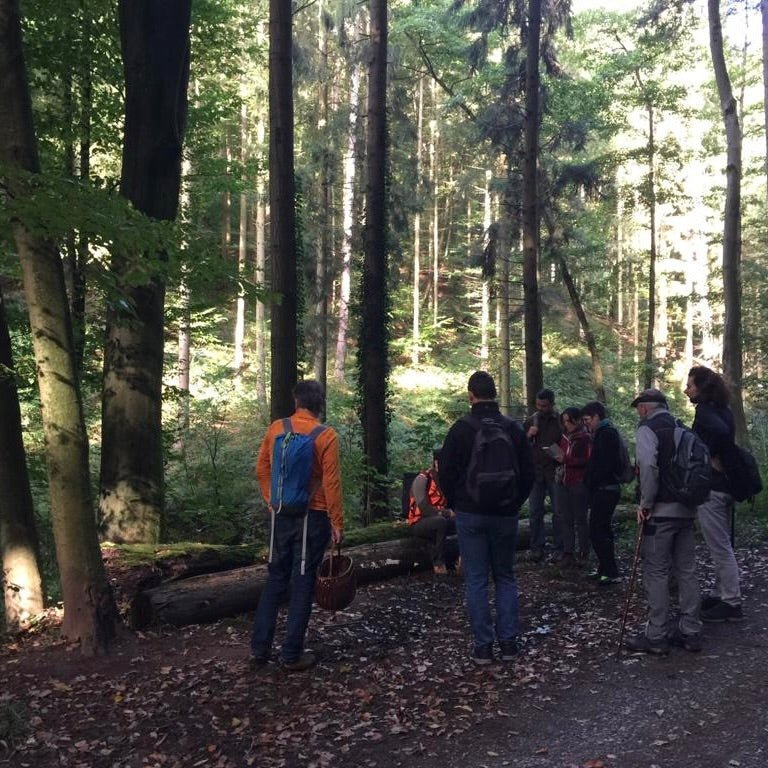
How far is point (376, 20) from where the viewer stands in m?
11.9

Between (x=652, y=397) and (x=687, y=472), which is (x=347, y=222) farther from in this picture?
(x=687, y=472)

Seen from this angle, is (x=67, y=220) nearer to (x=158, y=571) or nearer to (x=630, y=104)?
(x=158, y=571)

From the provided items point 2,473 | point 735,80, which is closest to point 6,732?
point 2,473

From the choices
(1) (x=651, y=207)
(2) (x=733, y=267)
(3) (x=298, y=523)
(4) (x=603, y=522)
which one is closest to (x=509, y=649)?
(3) (x=298, y=523)

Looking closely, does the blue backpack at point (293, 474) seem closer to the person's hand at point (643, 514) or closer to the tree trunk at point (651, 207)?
the person's hand at point (643, 514)

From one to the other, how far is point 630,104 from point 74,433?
760 inches

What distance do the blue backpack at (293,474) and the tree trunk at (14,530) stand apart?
8.78 feet

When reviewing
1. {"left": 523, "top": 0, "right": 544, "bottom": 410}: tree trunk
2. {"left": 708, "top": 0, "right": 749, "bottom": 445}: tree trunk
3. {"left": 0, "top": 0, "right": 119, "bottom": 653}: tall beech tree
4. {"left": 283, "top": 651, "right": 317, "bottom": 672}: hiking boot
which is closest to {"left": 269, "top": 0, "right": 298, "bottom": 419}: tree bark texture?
{"left": 0, "top": 0, "right": 119, "bottom": 653}: tall beech tree

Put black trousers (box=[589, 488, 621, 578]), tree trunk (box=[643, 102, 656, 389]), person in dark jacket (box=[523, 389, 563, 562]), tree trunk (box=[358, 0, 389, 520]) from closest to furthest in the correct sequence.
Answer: black trousers (box=[589, 488, 621, 578]), person in dark jacket (box=[523, 389, 563, 562]), tree trunk (box=[358, 0, 389, 520]), tree trunk (box=[643, 102, 656, 389])

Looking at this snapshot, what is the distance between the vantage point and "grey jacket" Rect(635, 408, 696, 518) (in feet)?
16.8

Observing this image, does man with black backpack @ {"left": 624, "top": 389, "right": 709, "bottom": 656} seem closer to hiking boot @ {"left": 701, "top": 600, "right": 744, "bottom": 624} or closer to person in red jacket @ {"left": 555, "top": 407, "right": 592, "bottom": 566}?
hiking boot @ {"left": 701, "top": 600, "right": 744, "bottom": 624}

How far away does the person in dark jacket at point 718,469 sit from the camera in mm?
5844

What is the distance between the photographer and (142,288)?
7406mm

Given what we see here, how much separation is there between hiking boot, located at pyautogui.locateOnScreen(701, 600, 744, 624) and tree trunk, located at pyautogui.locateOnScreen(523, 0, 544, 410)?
8.18m
